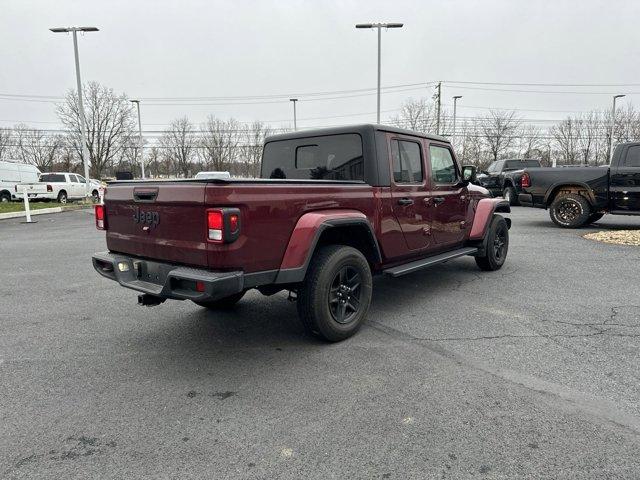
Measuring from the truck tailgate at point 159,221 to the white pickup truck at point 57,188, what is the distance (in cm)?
2307

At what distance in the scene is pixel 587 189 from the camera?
1099 cm

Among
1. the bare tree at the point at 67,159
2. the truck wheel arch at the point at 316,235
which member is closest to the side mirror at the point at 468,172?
the truck wheel arch at the point at 316,235

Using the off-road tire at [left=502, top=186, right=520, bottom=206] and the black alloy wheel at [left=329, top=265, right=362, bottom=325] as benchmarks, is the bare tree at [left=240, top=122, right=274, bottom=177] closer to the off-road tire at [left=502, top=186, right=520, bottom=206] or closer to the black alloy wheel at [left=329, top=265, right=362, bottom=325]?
the off-road tire at [left=502, top=186, right=520, bottom=206]

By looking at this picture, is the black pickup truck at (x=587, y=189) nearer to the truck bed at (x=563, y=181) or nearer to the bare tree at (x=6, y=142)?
the truck bed at (x=563, y=181)

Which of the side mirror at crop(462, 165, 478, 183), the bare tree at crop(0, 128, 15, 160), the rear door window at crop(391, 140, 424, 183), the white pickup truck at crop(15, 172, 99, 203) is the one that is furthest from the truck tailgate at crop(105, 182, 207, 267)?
the bare tree at crop(0, 128, 15, 160)

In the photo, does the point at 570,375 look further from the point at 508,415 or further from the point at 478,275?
the point at 478,275

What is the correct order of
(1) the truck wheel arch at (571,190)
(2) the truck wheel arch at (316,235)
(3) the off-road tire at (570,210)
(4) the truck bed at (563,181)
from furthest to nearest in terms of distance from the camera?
1. (3) the off-road tire at (570,210)
2. (1) the truck wheel arch at (571,190)
3. (4) the truck bed at (563,181)
4. (2) the truck wheel arch at (316,235)

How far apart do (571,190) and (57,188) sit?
24625 millimetres

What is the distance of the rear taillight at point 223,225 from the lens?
302 centimetres

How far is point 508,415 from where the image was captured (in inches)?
111

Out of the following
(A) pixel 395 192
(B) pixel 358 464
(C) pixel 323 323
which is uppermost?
(A) pixel 395 192

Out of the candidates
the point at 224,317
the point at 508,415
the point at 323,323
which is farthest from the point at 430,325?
the point at 224,317

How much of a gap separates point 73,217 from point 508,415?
17866 millimetres

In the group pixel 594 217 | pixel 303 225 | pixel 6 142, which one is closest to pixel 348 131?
pixel 303 225
